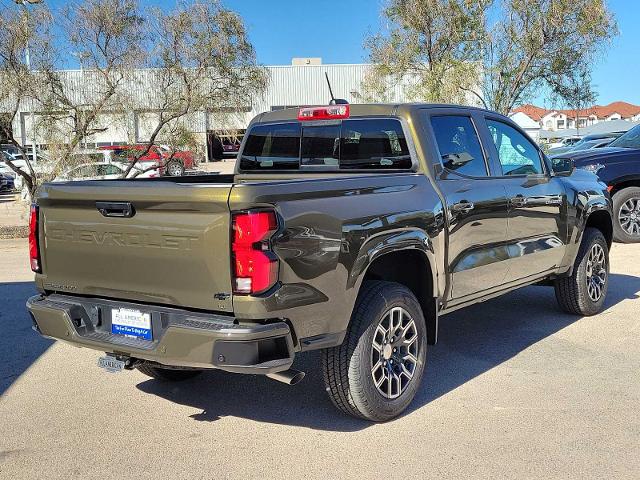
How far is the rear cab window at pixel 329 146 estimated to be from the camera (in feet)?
15.7

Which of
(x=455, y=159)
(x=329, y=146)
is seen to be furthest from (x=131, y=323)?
(x=455, y=159)

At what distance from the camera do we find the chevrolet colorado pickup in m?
3.36

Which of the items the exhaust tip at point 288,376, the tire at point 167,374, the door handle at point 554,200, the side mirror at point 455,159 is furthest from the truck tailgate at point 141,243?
the door handle at point 554,200

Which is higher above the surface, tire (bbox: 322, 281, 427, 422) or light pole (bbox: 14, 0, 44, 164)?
light pole (bbox: 14, 0, 44, 164)

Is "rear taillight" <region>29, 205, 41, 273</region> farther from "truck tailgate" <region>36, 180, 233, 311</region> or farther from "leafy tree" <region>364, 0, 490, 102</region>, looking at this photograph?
"leafy tree" <region>364, 0, 490, 102</region>

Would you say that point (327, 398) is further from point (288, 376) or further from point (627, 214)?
point (627, 214)

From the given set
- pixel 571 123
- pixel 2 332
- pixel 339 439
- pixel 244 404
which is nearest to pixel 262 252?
pixel 339 439

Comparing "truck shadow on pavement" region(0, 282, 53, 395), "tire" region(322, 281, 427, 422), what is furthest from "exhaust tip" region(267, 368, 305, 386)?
"truck shadow on pavement" region(0, 282, 53, 395)

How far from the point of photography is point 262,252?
10.8 ft

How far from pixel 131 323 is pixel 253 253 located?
0.92 meters

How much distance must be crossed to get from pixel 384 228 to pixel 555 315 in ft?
11.6

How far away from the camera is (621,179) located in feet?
35.8

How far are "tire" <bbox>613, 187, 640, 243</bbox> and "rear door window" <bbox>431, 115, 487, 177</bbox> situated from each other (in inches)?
269

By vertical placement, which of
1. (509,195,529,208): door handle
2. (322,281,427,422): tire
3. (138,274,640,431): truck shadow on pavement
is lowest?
(138,274,640,431): truck shadow on pavement
